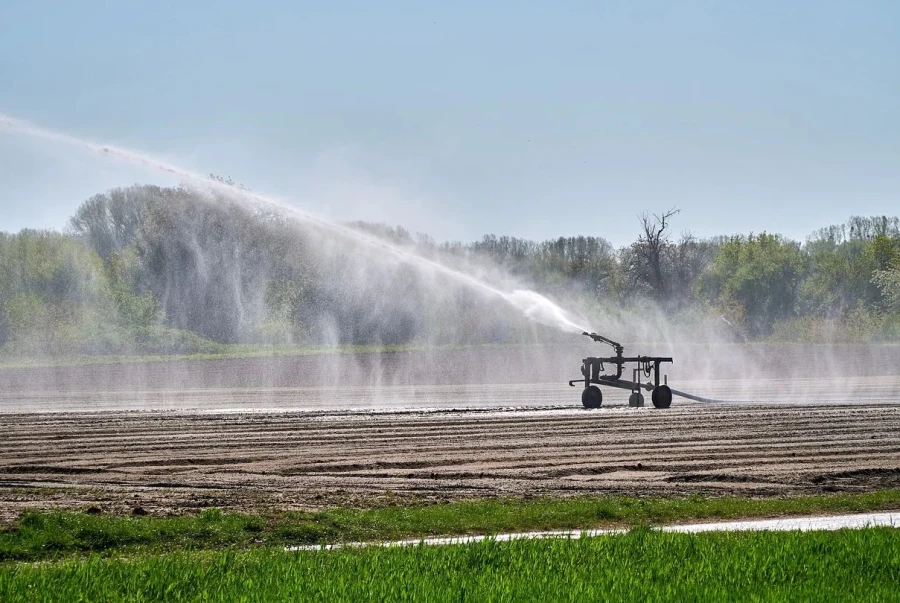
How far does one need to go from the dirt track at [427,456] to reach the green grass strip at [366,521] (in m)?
1.59

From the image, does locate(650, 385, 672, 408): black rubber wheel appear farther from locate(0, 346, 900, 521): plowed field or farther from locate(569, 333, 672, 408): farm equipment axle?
locate(0, 346, 900, 521): plowed field

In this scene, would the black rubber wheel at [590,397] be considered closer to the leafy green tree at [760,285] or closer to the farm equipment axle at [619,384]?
the farm equipment axle at [619,384]

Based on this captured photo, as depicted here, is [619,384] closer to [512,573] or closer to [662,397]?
[662,397]

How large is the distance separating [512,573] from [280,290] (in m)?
76.6

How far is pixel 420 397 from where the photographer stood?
183 feet

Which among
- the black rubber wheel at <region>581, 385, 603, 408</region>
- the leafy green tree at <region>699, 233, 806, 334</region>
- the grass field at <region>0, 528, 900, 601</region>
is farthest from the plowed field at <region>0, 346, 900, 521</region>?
the leafy green tree at <region>699, 233, 806, 334</region>

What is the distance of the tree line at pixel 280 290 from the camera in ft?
271

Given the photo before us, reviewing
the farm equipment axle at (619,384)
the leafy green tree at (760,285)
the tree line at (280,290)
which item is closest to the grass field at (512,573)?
the farm equipment axle at (619,384)

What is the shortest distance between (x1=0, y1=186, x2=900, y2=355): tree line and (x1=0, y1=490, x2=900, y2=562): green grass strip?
150 ft

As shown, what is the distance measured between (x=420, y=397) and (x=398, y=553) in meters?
42.0

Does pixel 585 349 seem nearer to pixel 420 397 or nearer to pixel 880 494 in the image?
pixel 420 397

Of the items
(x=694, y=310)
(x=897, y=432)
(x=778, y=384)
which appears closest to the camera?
(x=897, y=432)

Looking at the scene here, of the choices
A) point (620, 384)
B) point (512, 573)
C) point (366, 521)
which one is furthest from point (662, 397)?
point (512, 573)

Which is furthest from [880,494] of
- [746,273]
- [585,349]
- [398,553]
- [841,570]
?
[746,273]
